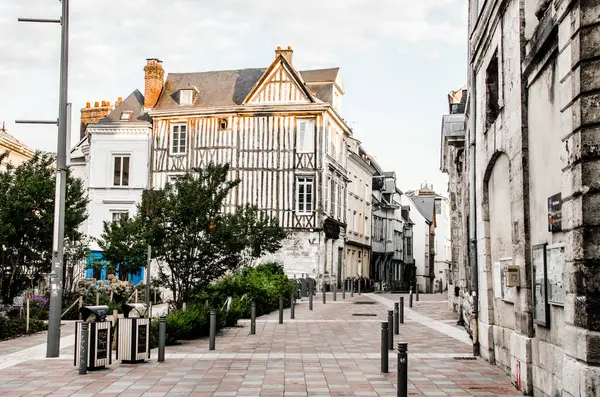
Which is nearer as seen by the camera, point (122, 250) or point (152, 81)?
point (122, 250)

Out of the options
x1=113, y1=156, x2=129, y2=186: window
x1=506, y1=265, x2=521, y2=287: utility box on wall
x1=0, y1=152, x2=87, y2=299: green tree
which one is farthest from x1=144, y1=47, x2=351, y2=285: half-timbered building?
x1=506, y1=265, x2=521, y2=287: utility box on wall

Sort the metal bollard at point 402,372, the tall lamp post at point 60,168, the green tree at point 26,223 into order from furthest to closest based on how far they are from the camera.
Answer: the green tree at point 26,223, the tall lamp post at point 60,168, the metal bollard at point 402,372

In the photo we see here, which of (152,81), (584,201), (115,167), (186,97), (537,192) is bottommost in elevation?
(584,201)

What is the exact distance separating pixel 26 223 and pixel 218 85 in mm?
22351

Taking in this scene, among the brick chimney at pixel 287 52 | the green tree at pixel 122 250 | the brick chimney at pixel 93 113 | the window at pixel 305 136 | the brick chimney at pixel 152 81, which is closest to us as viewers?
the green tree at pixel 122 250

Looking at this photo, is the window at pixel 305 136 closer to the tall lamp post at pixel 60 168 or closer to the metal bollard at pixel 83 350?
the tall lamp post at pixel 60 168

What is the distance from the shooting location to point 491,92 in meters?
11.8

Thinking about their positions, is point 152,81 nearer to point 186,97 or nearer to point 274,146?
point 186,97

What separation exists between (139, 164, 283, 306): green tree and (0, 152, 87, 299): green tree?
3.63 m

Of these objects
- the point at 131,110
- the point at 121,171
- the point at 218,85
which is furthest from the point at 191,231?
the point at 131,110

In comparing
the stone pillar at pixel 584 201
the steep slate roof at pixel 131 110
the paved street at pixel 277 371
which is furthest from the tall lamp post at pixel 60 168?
the steep slate roof at pixel 131 110

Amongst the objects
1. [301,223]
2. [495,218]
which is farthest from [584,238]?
[301,223]

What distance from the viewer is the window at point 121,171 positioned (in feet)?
128

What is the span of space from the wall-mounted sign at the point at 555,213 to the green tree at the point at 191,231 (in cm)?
1066
